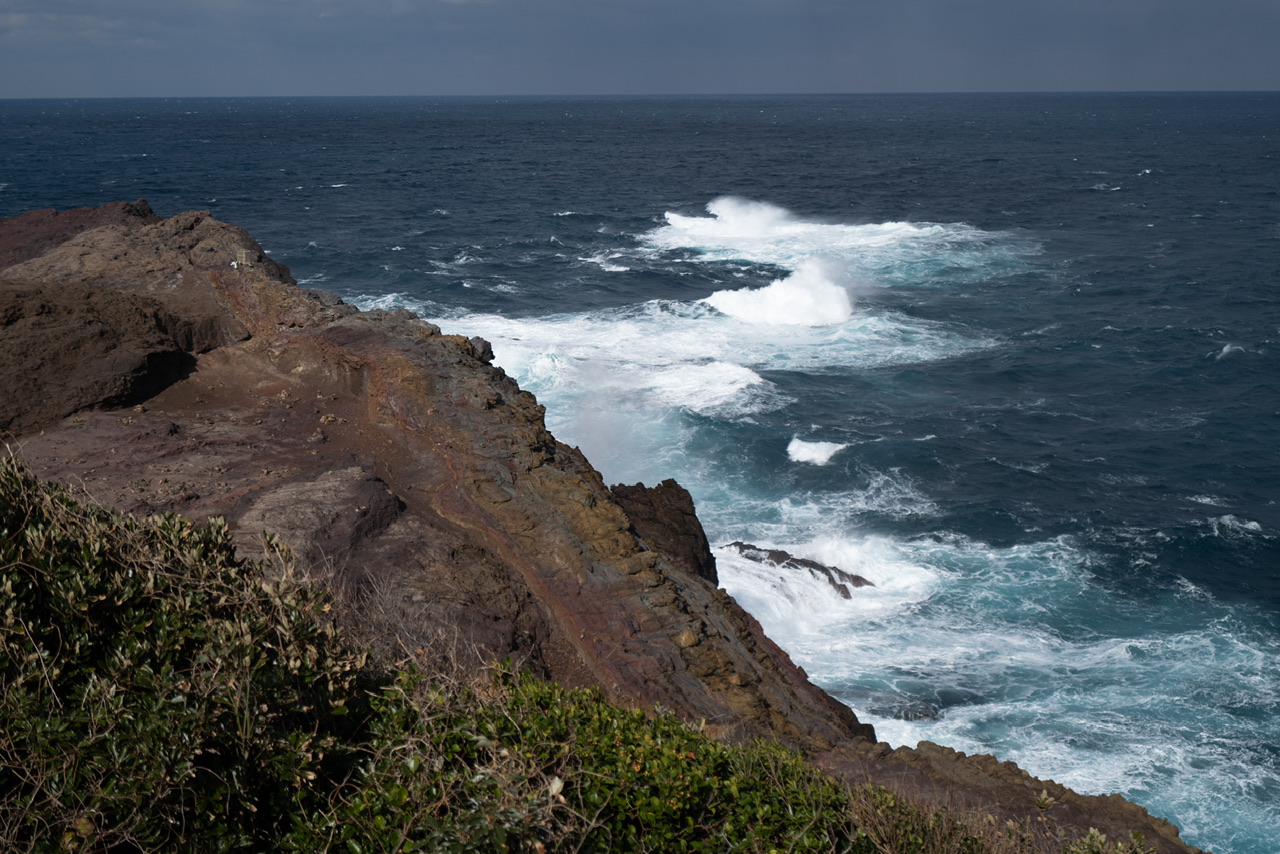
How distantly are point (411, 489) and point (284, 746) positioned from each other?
7554mm

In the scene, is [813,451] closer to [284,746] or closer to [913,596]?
[913,596]

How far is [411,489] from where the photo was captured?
42.4ft

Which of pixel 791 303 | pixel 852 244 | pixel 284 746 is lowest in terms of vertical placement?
pixel 791 303

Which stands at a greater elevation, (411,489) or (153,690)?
(153,690)

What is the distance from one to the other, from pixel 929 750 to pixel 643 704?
13.3 ft

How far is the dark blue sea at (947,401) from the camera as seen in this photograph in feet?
56.0

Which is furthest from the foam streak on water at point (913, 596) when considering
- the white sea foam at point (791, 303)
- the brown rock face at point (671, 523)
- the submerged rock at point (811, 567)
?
the brown rock face at point (671, 523)

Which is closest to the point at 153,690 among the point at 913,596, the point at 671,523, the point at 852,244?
the point at 671,523

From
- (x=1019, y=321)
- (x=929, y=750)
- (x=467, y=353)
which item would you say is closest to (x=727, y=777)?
(x=929, y=750)

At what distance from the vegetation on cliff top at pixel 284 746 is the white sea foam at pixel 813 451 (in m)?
19.0

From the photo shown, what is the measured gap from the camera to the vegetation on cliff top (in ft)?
16.5

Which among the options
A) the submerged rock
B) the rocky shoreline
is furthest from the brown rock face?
the submerged rock

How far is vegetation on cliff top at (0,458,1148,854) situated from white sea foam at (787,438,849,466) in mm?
18963

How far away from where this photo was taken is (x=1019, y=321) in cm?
3762
